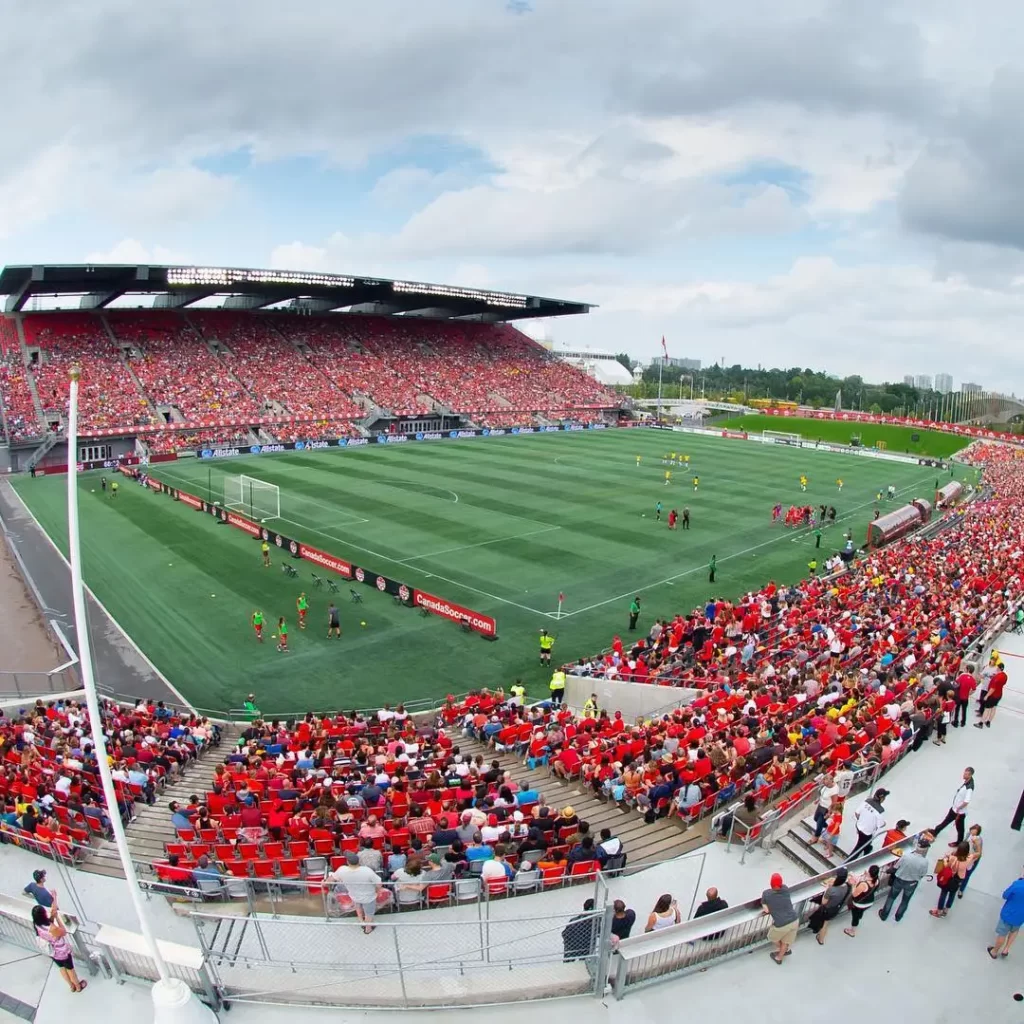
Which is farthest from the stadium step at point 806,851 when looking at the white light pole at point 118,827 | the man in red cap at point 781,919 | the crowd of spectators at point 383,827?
the white light pole at point 118,827

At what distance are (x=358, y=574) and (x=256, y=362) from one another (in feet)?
175

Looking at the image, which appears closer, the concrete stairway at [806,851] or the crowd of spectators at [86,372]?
the concrete stairway at [806,851]

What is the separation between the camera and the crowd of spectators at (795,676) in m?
12.3

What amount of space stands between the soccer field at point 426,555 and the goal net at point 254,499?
0.87 m

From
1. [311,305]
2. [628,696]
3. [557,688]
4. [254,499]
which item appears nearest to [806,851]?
[628,696]

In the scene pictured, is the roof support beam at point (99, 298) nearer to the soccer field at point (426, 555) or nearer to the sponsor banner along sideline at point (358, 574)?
the soccer field at point (426, 555)

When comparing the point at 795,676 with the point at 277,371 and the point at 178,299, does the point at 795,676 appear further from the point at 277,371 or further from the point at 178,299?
the point at 178,299

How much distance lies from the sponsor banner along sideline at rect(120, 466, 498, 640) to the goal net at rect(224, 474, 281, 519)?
4.94 ft

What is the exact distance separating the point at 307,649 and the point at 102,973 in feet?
52.7

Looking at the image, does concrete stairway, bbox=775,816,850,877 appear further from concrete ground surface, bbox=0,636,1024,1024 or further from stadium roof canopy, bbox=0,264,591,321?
stadium roof canopy, bbox=0,264,591,321

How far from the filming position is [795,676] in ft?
58.2

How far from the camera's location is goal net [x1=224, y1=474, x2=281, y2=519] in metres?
41.2

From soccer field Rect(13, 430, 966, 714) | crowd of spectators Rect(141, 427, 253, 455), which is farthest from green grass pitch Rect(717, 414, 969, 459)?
crowd of spectators Rect(141, 427, 253, 455)

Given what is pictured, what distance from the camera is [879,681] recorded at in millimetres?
15820
